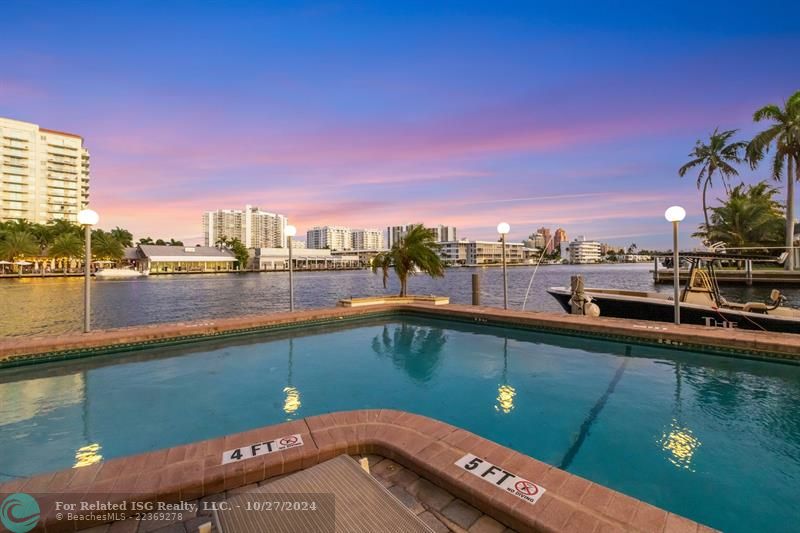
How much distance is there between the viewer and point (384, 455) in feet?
10.8

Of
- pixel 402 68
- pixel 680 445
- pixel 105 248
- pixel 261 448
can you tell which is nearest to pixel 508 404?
pixel 680 445

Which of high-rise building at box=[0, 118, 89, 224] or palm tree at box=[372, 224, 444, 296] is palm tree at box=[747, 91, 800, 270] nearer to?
palm tree at box=[372, 224, 444, 296]

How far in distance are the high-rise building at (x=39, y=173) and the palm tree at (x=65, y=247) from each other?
109 feet

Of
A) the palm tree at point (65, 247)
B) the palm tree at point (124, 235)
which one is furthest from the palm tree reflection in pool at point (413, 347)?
the palm tree at point (124, 235)

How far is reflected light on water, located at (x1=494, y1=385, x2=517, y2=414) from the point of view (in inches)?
208

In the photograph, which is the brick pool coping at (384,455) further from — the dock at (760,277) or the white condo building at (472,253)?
the white condo building at (472,253)

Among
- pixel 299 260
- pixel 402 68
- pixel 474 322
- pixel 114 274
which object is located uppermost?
pixel 402 68

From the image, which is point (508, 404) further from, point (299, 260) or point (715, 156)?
point (299, 260)

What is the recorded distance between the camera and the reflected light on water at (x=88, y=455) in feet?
12.6

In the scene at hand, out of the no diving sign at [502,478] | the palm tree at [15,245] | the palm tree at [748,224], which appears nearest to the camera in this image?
the no diving sign at [502,478]

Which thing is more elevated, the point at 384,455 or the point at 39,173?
the point at 39,173

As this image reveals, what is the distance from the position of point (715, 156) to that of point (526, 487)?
51.9m

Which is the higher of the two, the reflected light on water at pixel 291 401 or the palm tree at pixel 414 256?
the palm tree at pixel 414 256

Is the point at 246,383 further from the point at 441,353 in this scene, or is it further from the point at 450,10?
the point at 450,10
